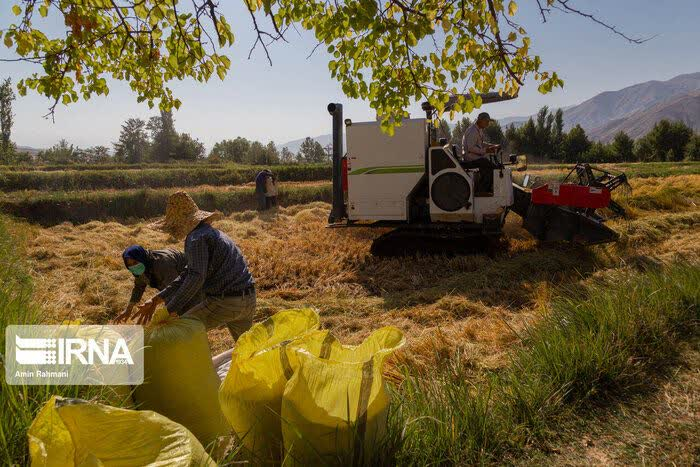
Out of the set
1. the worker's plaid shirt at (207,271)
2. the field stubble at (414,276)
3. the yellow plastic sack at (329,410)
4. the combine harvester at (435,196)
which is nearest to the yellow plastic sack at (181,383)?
the yellow plastic sack at (329,410)

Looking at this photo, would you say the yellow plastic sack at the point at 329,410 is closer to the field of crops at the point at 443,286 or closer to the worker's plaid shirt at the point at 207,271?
the field of crops at the point at 443,286

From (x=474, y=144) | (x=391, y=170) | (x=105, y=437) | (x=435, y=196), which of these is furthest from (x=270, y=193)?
(x=105, y=437)

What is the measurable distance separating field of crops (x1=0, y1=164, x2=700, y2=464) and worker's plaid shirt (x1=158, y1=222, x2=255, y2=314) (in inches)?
32.1

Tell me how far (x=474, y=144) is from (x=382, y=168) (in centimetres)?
173

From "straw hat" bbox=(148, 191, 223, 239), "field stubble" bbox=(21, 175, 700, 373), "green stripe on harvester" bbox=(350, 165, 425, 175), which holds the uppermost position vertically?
"green stripe on harvester" bbox=(350, 165, 425, 175)

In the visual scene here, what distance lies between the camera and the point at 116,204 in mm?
16344

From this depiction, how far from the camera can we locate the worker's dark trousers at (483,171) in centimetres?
823

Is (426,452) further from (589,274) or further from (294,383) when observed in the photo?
(589,274)

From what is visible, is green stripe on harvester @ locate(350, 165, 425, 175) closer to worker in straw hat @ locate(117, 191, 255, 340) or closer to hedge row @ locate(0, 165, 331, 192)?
worker in straw hat @ locate(117, 191, 255, 340)

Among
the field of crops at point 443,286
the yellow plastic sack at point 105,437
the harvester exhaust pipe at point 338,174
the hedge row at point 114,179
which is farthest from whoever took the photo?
the hedge row at point 114,179

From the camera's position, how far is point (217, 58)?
354 cm

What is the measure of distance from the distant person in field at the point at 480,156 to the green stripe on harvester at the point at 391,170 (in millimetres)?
859

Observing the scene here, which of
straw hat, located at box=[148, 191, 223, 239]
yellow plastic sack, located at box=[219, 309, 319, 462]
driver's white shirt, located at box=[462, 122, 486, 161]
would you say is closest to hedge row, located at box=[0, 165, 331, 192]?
driver's white shirt, located at box=[462, 122, 486, 161]

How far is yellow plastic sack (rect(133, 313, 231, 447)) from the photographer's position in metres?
1.85
